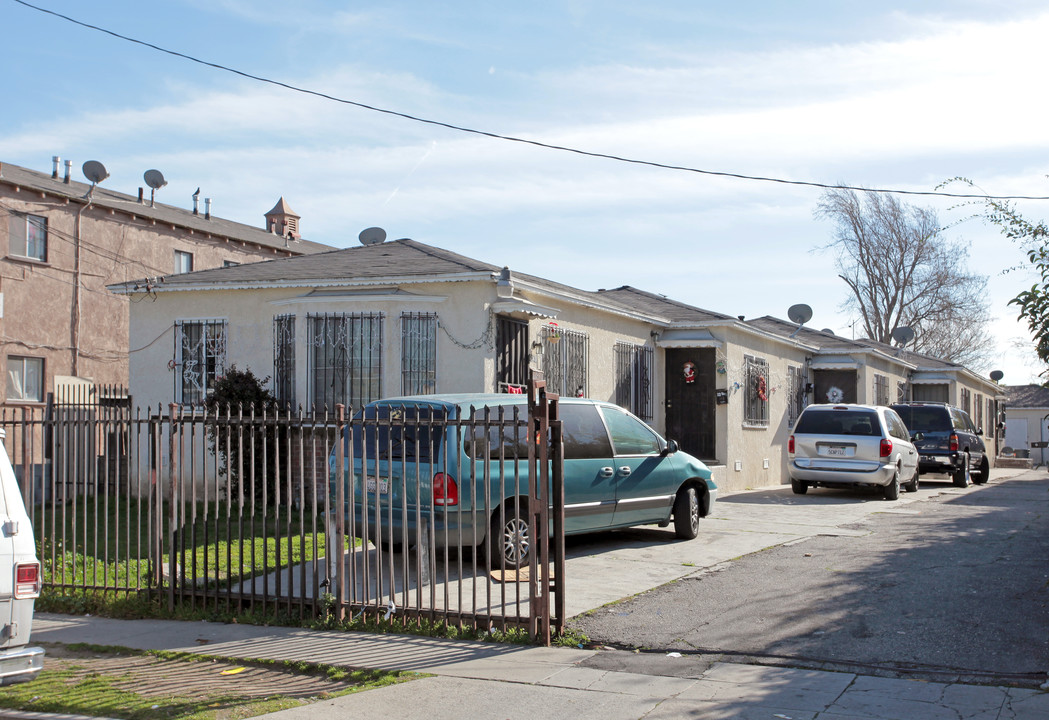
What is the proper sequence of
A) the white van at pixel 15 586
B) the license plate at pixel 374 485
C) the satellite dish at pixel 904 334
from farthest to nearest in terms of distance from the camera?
the satellite dish at pixel 904 334, the license plate at pixel 374 485, the white van at pixel 15 586

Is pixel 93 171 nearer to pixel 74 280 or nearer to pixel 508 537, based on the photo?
pixel 74 280

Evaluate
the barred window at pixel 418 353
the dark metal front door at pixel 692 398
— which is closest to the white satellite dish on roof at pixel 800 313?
the dark metal front door at pixel 692 398

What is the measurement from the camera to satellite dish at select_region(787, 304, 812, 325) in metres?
24.9

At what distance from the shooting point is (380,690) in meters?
6.24

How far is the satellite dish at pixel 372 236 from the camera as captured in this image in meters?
19.8

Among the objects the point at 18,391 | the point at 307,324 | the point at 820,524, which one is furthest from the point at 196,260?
the point at 820,524

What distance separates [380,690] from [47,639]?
11.1ft

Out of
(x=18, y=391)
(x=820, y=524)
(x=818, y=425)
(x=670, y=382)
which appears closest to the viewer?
(x=820, y=524)

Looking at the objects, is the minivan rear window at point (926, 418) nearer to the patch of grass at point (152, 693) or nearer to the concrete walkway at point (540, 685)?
the concrete walkway at point (540, 685)

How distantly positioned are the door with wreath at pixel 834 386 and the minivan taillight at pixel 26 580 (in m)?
22.6

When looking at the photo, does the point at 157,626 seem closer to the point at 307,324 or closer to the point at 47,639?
the point at 47,639

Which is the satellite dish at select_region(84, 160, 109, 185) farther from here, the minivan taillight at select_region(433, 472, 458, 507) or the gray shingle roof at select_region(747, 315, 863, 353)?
the minivan taillight at select_region(433, 472, 458, 507)

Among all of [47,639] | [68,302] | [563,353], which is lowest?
[47,639]

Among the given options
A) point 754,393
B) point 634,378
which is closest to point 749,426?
point 754,393
